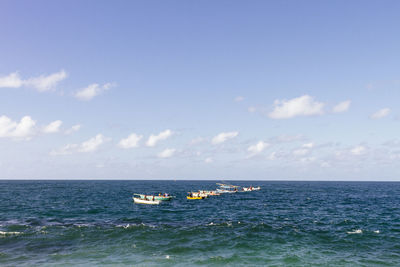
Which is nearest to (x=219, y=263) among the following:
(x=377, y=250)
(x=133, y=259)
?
(x=133, y=259)

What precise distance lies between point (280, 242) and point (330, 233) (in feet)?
31.3

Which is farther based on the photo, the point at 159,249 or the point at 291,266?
the point at 159,249

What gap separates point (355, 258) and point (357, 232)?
1270 cm

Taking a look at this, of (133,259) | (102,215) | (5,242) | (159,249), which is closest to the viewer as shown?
(133,259)

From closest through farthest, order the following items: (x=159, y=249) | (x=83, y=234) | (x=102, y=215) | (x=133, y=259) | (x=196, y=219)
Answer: (x=133, y=259) < (x=159, y=249) < (x=83, y=234) < (x=196, y=219) < (x=102, y=215)

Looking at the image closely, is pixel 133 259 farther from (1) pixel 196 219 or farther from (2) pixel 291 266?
(1) pixel 196 219

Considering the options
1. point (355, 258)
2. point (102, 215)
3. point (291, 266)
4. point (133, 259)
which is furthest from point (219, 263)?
point (102, 215)

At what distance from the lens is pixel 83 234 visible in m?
35.9

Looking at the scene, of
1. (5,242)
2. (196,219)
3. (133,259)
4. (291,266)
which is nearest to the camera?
(291,266)

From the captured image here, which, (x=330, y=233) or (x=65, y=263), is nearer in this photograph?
(x=65, y=263)

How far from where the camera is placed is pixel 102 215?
52375 mm

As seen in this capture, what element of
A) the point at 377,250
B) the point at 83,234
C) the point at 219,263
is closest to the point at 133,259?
the point at 219,263

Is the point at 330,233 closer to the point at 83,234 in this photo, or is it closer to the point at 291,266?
the point at 291,266

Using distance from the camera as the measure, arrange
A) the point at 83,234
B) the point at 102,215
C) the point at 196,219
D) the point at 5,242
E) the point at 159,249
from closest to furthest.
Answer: the point at 159,249 → the point at 5,242 → the point at 83,234 → the point at 196,219 → the point at 102,215
